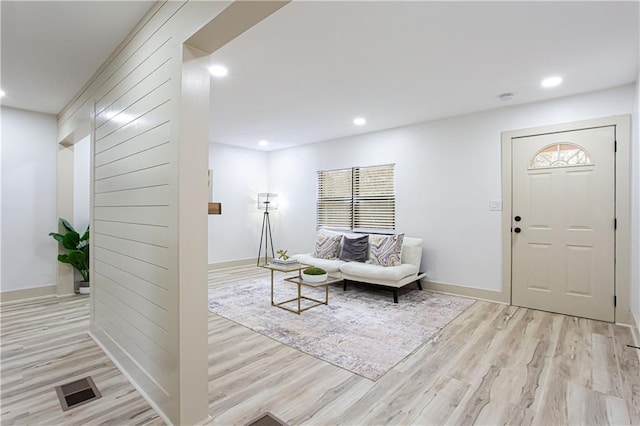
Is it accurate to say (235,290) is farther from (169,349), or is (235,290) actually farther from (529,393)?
(529,393)

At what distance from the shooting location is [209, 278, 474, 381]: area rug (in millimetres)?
2639

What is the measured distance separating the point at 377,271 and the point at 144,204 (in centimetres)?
302

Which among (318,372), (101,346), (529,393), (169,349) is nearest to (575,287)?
(529,393)

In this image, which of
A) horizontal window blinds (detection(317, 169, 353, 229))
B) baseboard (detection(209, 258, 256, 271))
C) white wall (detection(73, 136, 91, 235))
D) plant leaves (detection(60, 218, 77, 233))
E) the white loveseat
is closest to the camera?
the white loveseat

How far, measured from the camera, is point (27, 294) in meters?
4.15

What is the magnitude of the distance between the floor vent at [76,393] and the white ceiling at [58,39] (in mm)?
2534

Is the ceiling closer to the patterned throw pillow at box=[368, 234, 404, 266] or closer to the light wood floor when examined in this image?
the patterned throw pillow at box=[368, 234, 404, 266]

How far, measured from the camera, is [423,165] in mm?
4805

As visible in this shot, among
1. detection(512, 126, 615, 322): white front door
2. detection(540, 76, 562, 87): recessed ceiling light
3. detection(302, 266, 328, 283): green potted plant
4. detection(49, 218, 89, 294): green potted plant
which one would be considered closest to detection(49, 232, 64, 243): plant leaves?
detection(49, 218, 89, 294): green potted plant

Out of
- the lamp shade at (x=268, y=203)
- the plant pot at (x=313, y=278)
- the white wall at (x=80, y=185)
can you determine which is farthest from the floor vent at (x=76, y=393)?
the lamp shade at (x=268, y=203)

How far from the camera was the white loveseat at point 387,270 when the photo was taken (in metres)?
4.11

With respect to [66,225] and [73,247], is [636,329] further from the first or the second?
[66,225]

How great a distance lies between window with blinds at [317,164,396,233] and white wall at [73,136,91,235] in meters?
3.86

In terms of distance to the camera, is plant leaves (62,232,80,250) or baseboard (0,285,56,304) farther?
plant leaves (62,232,80,250)
